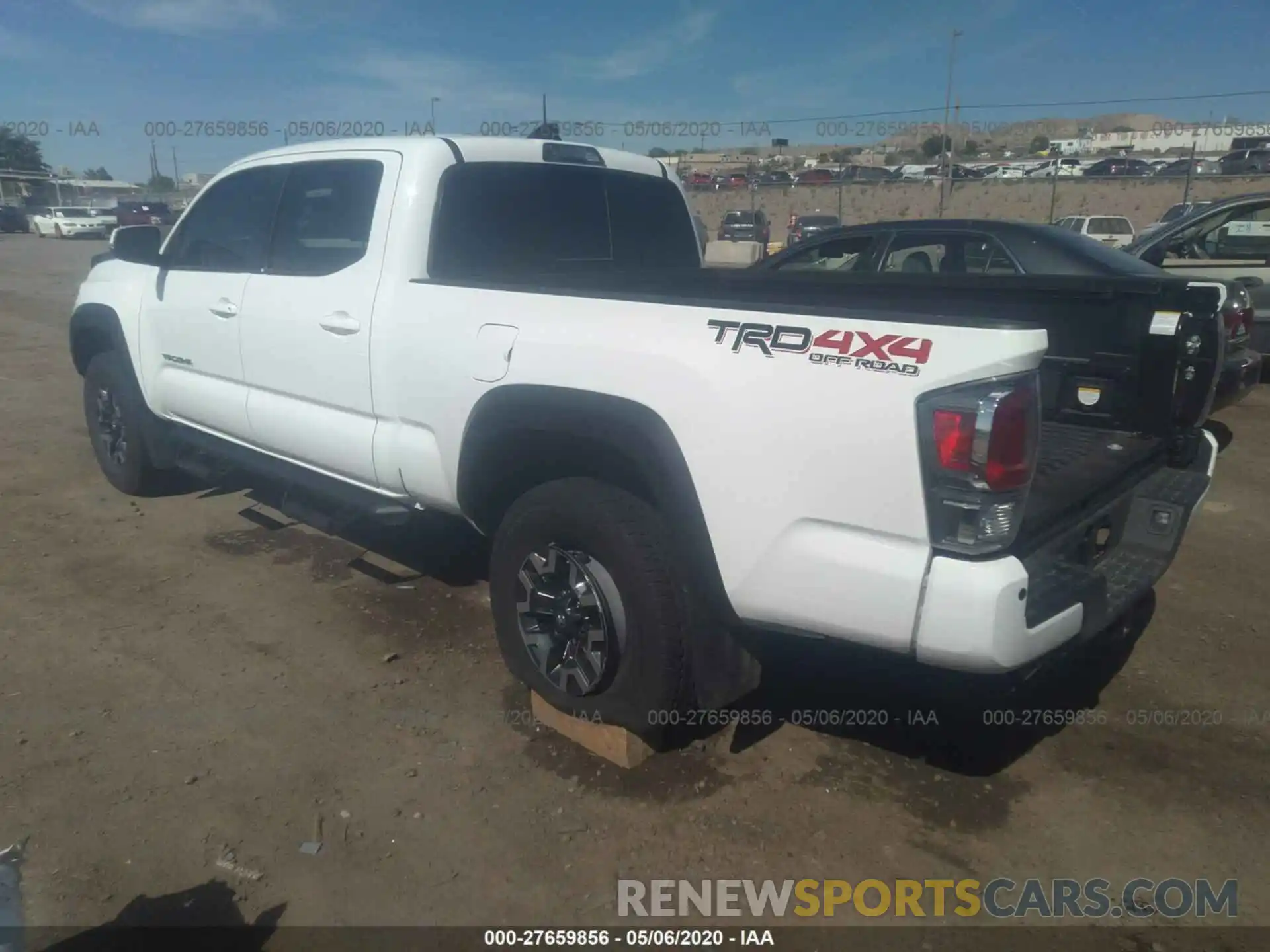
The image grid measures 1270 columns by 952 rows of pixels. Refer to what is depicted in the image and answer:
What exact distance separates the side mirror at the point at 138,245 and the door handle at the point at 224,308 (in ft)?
2.38

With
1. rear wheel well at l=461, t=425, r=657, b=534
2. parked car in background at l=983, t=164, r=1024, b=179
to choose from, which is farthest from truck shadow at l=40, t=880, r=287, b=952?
parked car in background at l=983, t=164, r=1024, b=179

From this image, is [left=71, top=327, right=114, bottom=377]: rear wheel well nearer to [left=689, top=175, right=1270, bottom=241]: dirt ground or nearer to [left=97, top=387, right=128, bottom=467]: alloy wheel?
[left=97, top=387, right=128, bottom=467]: alloy wheel

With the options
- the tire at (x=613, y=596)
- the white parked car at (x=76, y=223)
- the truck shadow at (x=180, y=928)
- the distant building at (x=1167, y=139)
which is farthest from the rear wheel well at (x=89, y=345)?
the distant building at (x=1167, y=139)

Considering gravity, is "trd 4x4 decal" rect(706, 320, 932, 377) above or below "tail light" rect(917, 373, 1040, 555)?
above

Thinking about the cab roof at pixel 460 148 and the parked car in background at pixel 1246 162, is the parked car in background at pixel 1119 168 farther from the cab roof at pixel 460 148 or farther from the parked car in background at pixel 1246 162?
the cab roof at pixel 460 148

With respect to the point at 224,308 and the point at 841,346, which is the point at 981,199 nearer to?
the point at 224,308

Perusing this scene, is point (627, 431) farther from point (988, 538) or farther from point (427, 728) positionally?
point (427, 728)

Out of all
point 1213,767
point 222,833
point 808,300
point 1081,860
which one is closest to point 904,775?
point 1081,860

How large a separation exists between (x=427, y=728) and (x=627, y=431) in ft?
4.61

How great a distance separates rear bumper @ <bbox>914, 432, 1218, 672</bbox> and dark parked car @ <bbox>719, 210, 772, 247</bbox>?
79.4ft

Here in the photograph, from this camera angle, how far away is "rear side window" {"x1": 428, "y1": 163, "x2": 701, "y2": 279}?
151 inches

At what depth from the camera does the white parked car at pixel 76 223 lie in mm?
41312

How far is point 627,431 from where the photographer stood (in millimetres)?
2842

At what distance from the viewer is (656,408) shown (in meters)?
2.76
